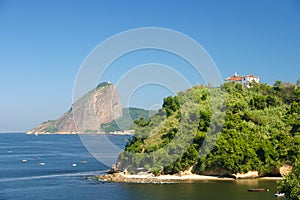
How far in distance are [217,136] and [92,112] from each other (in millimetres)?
55165

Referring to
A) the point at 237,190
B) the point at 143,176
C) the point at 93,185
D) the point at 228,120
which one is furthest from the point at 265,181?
the point at 93,185

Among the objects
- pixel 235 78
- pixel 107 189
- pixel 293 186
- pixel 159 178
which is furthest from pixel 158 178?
pixel 235 78

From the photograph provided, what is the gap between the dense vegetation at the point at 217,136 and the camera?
39.3 metres

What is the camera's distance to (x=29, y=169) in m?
50.0

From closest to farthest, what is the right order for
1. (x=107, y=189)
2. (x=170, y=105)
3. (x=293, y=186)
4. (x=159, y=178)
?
(x=293, y=186) < (x=107, y=189) < (x=159, y=178) < (x=170, y=105)

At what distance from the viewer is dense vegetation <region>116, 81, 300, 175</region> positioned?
129 feet

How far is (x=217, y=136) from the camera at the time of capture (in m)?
42.1

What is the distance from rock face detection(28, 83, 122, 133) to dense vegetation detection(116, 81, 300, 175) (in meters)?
9.94

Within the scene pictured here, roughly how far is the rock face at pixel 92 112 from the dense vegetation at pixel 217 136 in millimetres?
9941

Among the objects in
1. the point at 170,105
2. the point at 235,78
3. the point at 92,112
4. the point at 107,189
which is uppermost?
the point at 235,78

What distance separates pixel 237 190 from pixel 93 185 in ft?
41.5

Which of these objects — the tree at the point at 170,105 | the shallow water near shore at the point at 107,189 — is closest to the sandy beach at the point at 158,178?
the shallow water near shore at the point at 107,189

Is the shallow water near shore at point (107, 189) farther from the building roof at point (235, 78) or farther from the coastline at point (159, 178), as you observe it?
the building roof at point (235, 78)

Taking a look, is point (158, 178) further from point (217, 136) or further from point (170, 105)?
point (170, 105)
